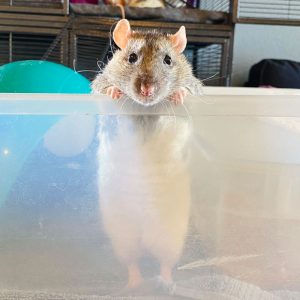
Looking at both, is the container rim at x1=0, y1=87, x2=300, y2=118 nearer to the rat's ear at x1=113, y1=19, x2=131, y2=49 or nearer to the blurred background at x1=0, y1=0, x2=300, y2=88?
the rat's ear at x1=113, y1=19, x2=131, y2=49

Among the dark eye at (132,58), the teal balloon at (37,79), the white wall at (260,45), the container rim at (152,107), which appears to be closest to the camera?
the container rim at (152,107)

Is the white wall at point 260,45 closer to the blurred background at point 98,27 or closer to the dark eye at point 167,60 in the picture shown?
the blurred background at point 98,27

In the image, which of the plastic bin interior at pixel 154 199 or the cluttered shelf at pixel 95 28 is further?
the cluttered shelf at pixel 95 28

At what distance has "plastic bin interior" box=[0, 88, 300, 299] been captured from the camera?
2.06ft

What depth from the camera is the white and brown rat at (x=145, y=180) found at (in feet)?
2.10

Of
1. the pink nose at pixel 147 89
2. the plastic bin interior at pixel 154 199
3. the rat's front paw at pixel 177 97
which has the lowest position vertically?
the plastic bin interior at pixel 154 199

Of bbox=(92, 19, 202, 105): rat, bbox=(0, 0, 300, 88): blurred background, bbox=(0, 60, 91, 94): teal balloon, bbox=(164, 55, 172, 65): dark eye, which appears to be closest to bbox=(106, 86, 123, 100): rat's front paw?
bbox=(92, 19, 202, 105): rat

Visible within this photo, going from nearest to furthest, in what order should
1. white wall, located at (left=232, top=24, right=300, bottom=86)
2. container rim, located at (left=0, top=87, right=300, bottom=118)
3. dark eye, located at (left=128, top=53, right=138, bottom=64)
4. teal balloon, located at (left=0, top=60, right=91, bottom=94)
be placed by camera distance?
container rim, located at (left=0, top=87, right=300, bottom=118)
dark eye, located at (left=128, top=53, right=138, bottom=64)
teal balloon, located at (left=0, top=60, right=91, bottom=94)
white wall, located at (left=232, top=24, right=300, bottom=86)

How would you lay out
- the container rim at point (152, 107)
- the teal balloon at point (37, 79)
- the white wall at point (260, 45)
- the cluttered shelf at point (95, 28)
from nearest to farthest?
the container rim at point (152, 107) < the teal balloon at point (37, 79) < the cluttered shelf at point (95, 28) < the white wall at point (260, 45)

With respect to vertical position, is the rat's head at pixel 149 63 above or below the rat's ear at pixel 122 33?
below

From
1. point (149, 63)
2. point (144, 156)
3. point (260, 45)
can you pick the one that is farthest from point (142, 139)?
point (260, 45)

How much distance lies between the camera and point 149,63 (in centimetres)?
74

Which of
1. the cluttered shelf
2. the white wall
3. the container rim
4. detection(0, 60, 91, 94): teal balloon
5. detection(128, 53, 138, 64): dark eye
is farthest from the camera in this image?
the white wall

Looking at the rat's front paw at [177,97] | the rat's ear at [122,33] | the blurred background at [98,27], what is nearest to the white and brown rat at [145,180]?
the rat's front paw at [177,97]
